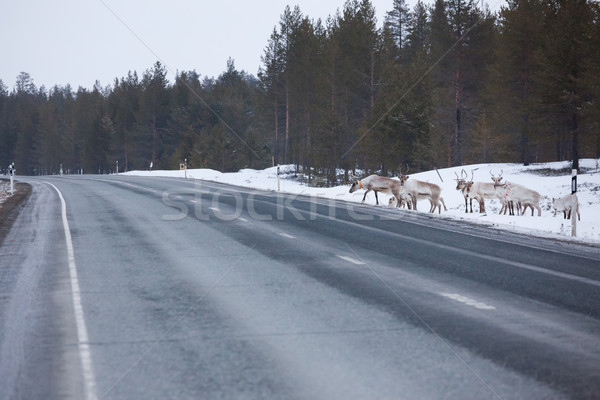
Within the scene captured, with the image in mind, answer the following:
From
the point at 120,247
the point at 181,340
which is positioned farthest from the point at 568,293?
the point at 120,247

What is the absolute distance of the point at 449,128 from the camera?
5831 centimetres

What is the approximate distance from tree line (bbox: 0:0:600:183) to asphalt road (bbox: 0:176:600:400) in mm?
25633

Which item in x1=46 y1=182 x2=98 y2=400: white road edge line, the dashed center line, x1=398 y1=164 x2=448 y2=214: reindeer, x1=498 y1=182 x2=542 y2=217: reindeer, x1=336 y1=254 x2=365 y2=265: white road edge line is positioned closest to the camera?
x1=46 y1=182 x2=98 y2=400: white road edge line

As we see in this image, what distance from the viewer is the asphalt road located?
12.7ft

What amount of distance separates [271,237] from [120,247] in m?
3.31

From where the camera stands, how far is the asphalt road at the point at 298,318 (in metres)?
3.86

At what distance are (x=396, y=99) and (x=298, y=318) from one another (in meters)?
36.3

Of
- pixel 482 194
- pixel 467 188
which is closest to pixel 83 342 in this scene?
pixel 467 188

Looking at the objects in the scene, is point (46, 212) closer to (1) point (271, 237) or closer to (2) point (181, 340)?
(1) point (271, 237)

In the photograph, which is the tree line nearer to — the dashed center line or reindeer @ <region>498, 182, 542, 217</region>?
reindeer @ <region>498, 182, 542, 217</region>

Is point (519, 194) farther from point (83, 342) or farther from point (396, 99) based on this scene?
point (396, 99)

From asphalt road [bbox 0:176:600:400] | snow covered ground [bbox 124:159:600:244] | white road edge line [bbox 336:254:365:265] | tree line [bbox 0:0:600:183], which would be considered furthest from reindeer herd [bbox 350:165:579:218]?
tree line [bbox 0:0:600:183]

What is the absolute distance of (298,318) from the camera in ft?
18.0

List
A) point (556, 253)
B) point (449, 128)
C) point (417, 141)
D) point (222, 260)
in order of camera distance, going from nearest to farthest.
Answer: point (222, 260) → point (556, 253) → point (417, 141) → point (449, 128)
